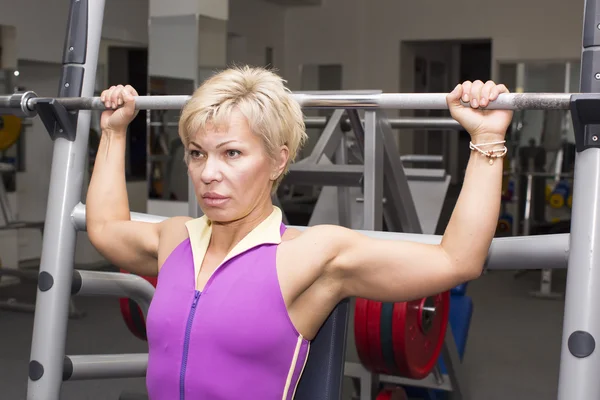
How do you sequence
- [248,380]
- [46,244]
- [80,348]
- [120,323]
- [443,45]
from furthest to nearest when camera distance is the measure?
[443,45], [120,323], [80,348], [46,244], [248,380]

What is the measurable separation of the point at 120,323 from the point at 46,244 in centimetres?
327

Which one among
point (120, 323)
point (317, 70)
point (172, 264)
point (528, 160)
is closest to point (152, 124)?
point (120, 323)

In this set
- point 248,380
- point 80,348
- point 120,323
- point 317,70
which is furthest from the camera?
point 317,70

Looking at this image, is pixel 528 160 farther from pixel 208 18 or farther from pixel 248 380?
pixel 248 380

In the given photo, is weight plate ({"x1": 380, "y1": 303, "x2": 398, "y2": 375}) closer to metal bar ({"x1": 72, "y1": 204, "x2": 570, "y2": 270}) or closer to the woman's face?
metal bar ({"x1": 72, "y1": 204, "x2": 570, "y2": 270})

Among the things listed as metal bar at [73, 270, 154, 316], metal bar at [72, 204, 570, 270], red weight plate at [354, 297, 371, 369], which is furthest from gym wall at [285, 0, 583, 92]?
metal bar at [72, 204, 570, 270]

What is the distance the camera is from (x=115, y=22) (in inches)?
268

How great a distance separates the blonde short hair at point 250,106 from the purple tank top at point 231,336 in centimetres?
17

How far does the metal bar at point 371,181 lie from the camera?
2150 mm

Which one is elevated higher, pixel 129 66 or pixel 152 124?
pixel 129 66

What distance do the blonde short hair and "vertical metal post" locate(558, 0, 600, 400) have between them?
42cm

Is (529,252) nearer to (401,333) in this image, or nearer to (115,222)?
(115,222)

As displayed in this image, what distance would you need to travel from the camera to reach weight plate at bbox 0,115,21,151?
5789 millimetres

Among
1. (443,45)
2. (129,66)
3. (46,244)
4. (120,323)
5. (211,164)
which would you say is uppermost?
(443,45)
